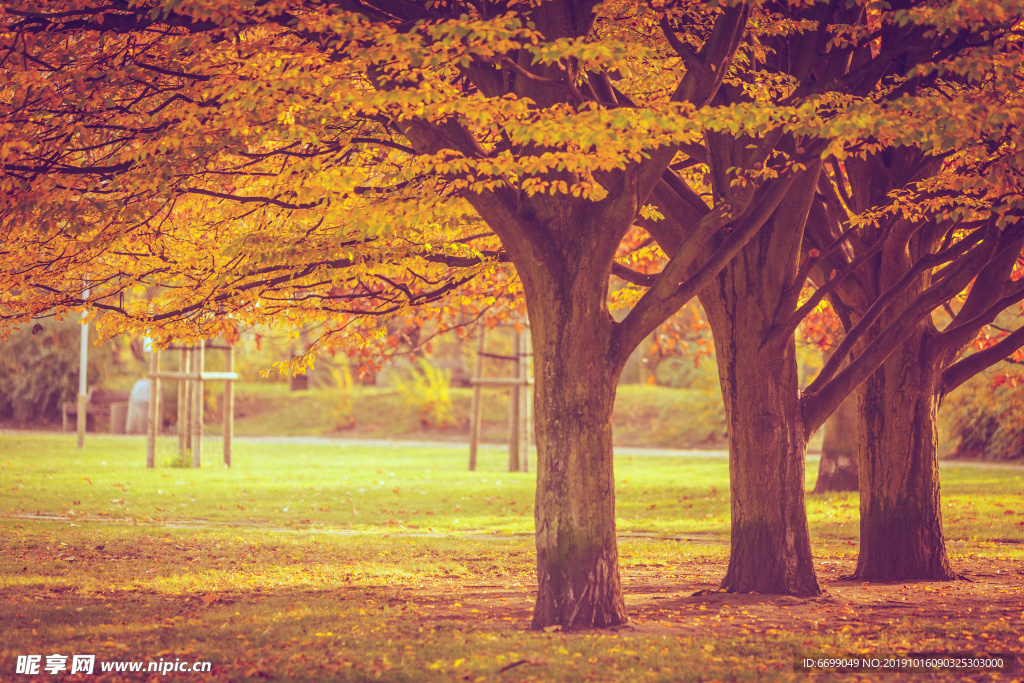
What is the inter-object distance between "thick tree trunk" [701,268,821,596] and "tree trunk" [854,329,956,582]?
123cm

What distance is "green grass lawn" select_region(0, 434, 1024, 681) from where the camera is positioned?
19.1 ft

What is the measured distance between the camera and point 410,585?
841 centimetres

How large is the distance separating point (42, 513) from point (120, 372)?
21.6m

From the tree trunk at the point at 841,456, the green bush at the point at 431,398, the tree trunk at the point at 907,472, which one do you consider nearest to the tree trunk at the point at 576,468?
the tree trunk at the point at 907,472

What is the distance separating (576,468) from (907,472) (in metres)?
3.71

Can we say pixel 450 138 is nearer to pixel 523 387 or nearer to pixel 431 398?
pixel 523 387

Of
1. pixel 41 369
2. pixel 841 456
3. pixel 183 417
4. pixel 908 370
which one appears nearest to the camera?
pixel 908 370

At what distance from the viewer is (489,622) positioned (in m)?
6.88

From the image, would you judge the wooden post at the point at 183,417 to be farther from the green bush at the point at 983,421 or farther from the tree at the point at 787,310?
the green bush at the point at 983,421

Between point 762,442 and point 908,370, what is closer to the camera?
point 762,442

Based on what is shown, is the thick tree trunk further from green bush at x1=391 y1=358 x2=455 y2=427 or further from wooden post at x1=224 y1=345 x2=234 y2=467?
green bush at x1=391 y1=358 x2=455 y2=427

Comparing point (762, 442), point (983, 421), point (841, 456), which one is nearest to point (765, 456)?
point (762, 442)

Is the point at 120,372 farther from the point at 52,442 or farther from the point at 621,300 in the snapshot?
the point at 621,300

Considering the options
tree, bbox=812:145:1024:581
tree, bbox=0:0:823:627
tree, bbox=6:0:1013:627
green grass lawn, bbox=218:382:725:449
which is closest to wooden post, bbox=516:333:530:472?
green grass lawn, bbox=218:382:725:449
